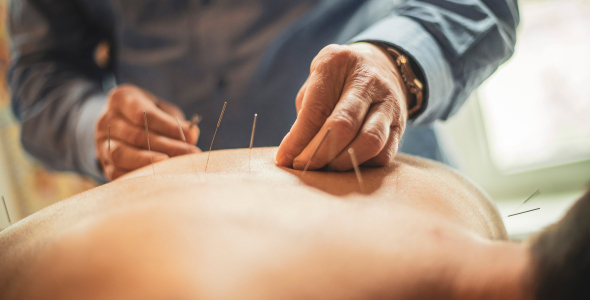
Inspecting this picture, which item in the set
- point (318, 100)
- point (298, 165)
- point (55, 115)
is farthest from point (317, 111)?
point (55, 115)

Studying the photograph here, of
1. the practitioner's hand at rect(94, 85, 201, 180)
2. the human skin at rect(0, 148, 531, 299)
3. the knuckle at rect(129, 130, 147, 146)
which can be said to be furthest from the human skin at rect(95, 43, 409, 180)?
the knuckle at rect(129, 130, 147, 146)

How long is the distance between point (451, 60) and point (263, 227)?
839 millimetres

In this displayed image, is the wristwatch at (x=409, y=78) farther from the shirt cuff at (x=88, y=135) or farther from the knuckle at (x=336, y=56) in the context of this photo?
the shirt cuff at (x=88, y=135)

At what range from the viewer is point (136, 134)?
0.99m

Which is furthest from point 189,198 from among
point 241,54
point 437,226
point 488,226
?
point 241,54

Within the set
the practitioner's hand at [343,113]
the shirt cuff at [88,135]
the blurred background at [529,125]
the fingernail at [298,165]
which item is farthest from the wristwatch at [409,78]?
the shirt cuff at [88,135]

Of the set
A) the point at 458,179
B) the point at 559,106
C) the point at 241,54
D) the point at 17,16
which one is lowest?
the point at 458,179

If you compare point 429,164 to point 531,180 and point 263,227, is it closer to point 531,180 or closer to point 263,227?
point 531,180

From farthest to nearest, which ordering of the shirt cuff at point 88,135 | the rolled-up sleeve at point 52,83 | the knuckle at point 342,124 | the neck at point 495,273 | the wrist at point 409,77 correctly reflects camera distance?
the rolled-up sleeve at point 52,83, the shirt cuff at point 88,135, the wrist at point 409,77, the knuckle at point 342,124, the neck at point 495,273

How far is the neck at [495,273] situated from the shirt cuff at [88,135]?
1364 mm

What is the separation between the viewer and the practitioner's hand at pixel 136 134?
37.3 inches

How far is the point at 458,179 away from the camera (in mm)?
794

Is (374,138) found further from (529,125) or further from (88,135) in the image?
(88,135)

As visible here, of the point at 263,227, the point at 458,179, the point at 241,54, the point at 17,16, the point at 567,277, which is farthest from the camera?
the point at 17,16
